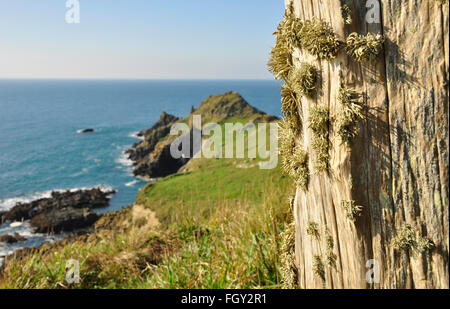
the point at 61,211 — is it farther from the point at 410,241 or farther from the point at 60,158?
the point at 410,241

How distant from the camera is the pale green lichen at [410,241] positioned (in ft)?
7.48

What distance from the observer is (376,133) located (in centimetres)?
234

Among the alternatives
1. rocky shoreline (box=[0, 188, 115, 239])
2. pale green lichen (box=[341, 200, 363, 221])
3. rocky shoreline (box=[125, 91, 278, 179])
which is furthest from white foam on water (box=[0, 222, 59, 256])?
pale green lichen (box=[341, 200, 363, 221])

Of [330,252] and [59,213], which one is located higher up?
[330,252]

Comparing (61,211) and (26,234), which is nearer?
(26,234)

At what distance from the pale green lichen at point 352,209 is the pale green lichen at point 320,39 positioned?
113 cm

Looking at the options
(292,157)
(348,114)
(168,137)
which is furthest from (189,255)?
(168,137)

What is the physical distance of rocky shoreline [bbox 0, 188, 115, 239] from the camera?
37125mm

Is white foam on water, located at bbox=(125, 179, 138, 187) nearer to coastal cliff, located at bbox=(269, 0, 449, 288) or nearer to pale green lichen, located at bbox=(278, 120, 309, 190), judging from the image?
pale green lichen, located at bbox=(278, 120, 309, 190)

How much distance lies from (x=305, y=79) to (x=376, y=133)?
0.68m

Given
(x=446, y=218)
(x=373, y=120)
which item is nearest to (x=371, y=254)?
(x=446, y=218)

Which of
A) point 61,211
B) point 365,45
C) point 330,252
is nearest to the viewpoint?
point 365,45
